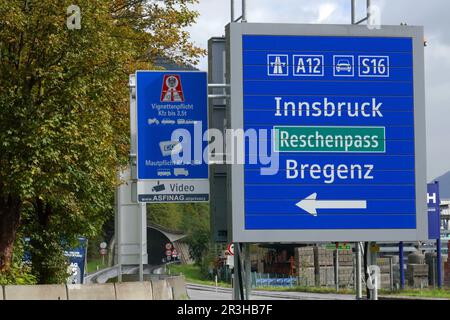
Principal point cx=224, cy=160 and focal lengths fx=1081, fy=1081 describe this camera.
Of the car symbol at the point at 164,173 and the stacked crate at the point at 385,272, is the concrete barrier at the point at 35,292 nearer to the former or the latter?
the car symbol at the point at 164,173

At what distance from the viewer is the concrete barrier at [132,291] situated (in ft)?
80.4

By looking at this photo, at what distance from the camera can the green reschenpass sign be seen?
12133 mm

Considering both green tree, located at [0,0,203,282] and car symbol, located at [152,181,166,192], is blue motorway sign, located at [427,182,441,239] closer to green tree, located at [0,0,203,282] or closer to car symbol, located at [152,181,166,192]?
green tree, located at [0,0,203,282]

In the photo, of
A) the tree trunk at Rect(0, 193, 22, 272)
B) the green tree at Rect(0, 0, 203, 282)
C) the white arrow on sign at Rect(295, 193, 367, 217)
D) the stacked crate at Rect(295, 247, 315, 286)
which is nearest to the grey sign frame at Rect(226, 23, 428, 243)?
the white arrow on sign at Rect(295, 193, 367, 217)

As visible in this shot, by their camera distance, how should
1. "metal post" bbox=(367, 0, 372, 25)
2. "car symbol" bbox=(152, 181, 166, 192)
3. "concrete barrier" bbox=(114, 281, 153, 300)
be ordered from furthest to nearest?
"concrete barrier" bbox=(114, 281, 153, 300) < "car symbol" bbox=(152, 181, 166, 192) < "metal post" bbox=(367, 0, 372, 25)

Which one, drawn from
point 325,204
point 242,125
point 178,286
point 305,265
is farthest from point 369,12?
point 305,265

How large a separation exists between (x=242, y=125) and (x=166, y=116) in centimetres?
103

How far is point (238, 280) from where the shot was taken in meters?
12.5

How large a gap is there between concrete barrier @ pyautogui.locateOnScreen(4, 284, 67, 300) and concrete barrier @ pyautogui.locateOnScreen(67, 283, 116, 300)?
32 centimetres

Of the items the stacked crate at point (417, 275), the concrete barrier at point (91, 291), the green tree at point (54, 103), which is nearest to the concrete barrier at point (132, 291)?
A: the concrete barrier at point (91, 291)

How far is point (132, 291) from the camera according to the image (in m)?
25.0

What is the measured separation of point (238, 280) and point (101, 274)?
273 feet

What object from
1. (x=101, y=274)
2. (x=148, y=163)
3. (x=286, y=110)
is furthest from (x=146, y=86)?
(x=101, y=274)
